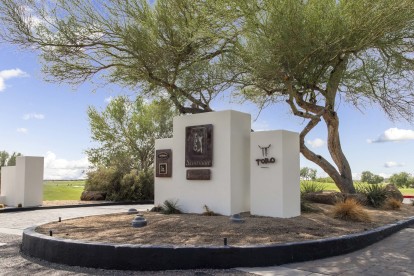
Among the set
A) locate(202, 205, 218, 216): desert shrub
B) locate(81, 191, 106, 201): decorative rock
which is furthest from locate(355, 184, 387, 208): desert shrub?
locate(81, 191, 106, 201): decorative rock

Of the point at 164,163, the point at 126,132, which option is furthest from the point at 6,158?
the point at 164,163

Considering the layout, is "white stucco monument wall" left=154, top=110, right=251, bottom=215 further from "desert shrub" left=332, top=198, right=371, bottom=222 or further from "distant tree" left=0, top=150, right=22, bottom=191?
"distant tree" left=0, top=150, right=22, bottom=191

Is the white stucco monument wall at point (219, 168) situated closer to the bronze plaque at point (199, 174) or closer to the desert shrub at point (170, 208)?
the bronze plaque at point (199, 174)

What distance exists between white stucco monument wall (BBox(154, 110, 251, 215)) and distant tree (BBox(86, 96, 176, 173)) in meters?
15.8

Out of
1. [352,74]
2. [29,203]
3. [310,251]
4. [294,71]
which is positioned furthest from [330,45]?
[29,203]

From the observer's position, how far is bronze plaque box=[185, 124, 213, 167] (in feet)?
36.4

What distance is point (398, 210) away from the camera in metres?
13.7

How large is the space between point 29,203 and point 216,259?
14154 mm

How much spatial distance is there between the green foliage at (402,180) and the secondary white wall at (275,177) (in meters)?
31.5

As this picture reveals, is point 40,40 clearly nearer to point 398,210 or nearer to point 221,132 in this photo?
point 221,132

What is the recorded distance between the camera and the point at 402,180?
38.4 metres

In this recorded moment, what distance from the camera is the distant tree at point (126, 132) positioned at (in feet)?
90.4

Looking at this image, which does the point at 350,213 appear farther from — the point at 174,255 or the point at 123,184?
the point at 123,184

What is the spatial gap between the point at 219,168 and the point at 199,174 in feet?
2.33
